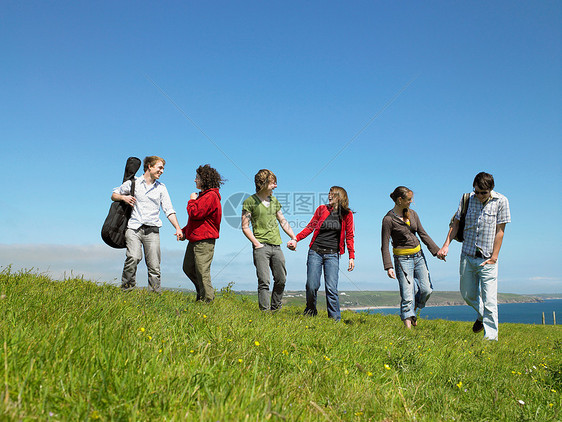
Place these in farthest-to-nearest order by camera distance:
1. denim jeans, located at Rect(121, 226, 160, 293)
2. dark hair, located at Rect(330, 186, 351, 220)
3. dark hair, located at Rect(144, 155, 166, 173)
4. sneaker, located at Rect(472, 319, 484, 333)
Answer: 1. dark hair, located at Rect(330, 186, 351, 220)
2. sneaker, located at Rect(472, 319, 484, 333)
3. dark hair, located at Rect(144, 155, 166, 173)
4. denim jeans, located at Rect(121, 226, 160, 293)

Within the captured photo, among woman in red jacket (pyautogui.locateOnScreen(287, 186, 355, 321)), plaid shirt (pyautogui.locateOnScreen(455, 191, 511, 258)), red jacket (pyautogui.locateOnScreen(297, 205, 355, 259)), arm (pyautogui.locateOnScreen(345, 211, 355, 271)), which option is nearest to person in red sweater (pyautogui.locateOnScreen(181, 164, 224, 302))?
woman in red jacket (pyautogui.locateOnScreen(287, 186, 355, 321))

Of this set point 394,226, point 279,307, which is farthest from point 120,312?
point 394,226

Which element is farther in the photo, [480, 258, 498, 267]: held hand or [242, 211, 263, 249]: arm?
[242, 211, 263, 249]: arm

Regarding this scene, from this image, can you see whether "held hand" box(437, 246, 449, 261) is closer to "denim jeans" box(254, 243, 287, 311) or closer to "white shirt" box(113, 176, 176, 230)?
"denim jeans" box(254, 243, 287, 311)

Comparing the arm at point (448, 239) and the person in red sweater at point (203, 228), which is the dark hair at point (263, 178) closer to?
the person in red sweater at point (203, 228)

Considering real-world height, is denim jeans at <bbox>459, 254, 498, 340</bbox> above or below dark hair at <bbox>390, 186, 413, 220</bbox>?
below

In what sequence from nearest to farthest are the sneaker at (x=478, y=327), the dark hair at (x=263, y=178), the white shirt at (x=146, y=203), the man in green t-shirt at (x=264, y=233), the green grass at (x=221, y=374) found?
the green grass at (x=221, y=374), the white shirt at (x=146, y=203), the man in green t-shirt at (x=264, y=233), the dark hair at (x=263, y=178), the sneaker at (x=478, y=327)

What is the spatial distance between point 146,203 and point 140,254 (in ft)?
3.29

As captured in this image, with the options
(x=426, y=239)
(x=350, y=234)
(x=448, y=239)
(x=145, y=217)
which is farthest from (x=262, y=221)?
(x=448, y=239)

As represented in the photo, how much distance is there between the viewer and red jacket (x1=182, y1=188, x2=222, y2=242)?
24.0 feet

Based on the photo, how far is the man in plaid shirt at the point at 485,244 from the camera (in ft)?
24.2

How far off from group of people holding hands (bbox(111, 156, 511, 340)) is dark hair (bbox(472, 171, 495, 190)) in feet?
0.06

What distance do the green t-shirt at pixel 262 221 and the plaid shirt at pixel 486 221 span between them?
3833 mm

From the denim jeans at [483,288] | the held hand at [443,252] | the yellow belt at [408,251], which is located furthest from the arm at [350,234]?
the denim jeans at [483,288]
